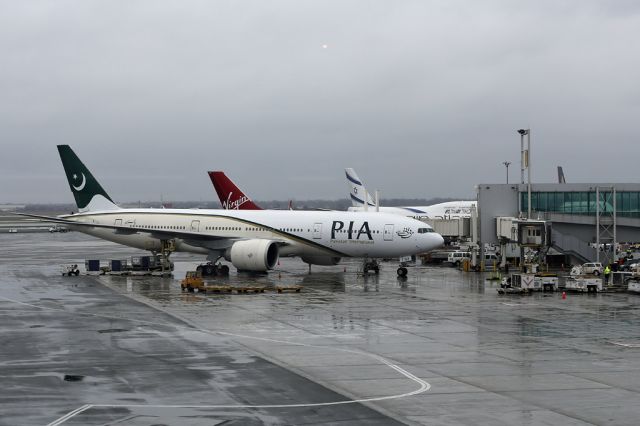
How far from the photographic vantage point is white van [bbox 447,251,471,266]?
226 feet

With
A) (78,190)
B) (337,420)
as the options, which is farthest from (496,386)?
(78,190)

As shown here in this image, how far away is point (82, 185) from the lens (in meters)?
66.8

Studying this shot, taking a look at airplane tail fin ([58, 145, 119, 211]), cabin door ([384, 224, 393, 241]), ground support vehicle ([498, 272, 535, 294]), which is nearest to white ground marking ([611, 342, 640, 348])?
ground support vehicle ([498, 272, 535, 294])

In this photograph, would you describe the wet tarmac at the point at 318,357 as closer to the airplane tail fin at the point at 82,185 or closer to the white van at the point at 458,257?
the airplane tail fin at the point at 82,185

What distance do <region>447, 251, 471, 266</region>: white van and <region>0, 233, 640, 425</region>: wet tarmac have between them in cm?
1995

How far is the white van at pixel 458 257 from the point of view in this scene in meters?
68.9

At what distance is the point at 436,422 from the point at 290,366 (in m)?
7.37

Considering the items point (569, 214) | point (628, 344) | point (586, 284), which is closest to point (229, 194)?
point (569, 214)

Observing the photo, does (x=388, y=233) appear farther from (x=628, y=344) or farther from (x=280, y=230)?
(x=628, y=344)

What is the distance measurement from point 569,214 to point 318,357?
40259 millimetres

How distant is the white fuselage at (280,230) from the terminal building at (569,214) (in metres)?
8.54

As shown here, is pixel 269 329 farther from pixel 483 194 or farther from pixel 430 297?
pixel 483 194

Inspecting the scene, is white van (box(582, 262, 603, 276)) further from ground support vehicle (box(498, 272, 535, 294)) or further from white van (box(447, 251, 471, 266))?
white van (box(447, 251, 471, 266))

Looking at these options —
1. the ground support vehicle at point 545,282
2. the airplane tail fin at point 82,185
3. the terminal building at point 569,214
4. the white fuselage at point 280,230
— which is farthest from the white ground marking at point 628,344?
the airplane tail fin at point 82,185
